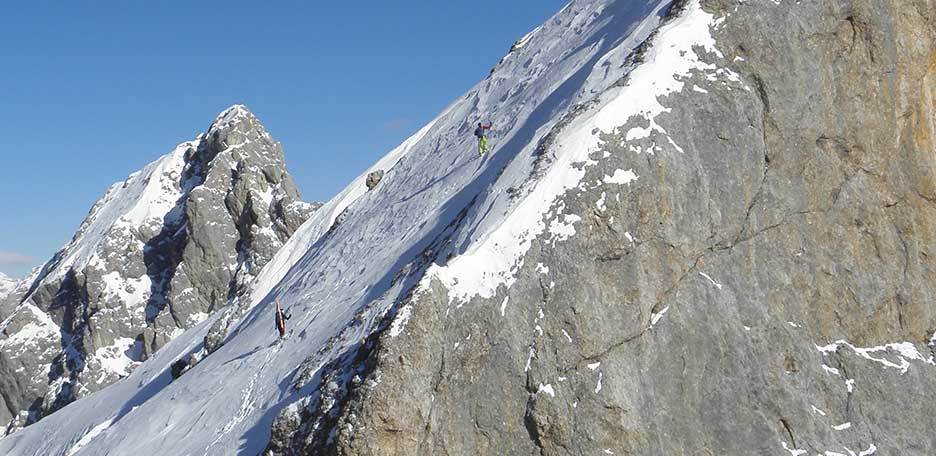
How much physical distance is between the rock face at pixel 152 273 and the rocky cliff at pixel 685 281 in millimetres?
48680

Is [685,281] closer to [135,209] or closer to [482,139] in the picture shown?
[482,139]

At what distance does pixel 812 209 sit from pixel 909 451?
6.51 meters

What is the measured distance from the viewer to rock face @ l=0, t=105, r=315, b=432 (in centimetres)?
7281

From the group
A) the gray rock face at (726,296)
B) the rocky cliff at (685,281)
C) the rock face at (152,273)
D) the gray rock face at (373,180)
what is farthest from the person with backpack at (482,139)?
the rock face at (152,273)

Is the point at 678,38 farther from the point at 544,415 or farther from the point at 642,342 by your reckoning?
the point at 544,415

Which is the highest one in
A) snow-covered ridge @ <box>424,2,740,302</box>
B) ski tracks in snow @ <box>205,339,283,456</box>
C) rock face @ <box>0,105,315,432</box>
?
rock face @ <box>0,105,315,432</box>

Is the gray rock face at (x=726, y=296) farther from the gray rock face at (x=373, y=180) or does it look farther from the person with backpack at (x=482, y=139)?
the gray rock face at (x=373, y=180)

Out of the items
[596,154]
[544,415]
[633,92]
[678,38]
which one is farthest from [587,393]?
A: [678,38]

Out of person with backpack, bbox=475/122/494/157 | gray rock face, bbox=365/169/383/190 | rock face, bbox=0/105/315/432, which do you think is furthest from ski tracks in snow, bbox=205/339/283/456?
rock face, bbox=0/105/315/432

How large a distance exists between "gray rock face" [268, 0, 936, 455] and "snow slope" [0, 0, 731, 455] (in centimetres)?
73

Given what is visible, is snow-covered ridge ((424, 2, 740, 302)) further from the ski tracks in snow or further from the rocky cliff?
the ski tracks in snow

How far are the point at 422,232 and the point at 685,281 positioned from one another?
1190cm

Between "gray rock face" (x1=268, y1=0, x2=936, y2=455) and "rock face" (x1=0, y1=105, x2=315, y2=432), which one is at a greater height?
"rock face" (x1=0, y1=105, x2=315, y2=432)

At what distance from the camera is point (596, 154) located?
21.2m
